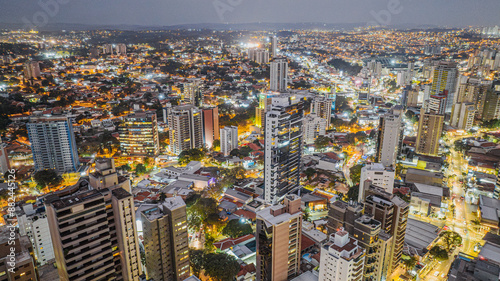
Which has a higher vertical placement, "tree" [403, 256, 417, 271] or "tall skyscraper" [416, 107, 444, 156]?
"tall skyscraper" [416, 107, 444, 156]

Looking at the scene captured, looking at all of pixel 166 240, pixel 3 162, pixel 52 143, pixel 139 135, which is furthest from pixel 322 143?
pixel 3 162

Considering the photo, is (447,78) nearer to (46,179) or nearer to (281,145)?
(281,145)

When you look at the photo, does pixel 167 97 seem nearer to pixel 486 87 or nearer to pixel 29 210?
pixel 29 210

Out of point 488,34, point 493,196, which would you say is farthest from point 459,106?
point 488,34

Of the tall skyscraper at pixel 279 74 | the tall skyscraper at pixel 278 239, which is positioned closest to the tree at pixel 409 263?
the tall skyscraper at pixel 278 239

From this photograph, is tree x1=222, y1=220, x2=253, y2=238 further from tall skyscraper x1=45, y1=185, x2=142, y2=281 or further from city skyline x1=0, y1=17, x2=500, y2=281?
tall skyscraper x1=45, y1=185, x2=142, y2=281

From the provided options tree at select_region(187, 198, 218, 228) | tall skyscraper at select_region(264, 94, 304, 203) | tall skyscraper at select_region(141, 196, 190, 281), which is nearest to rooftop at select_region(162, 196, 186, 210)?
tall skyscraper at select_region(141, 196, 190, 281)
